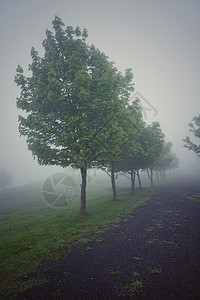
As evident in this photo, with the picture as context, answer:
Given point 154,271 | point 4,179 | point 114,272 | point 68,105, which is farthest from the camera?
point 4,179

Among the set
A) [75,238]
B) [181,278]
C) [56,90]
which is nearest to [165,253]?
[181,278]

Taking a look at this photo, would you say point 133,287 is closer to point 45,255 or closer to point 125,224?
point 45,255

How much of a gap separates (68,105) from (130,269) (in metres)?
15.3

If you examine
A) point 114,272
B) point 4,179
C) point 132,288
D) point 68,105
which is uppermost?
point 68,105

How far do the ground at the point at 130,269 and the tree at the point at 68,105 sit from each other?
844 centimetres

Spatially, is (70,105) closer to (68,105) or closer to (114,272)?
(68,105)

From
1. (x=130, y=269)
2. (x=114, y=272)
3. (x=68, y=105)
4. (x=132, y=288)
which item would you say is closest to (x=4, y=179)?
(x=68, y=105)

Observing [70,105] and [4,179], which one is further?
[4,179]

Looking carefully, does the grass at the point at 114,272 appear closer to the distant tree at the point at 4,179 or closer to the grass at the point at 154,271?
the grass at the point at 154,271

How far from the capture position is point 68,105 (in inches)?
625

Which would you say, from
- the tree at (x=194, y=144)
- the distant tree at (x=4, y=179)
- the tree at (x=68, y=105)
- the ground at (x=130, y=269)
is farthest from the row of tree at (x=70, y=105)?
the distant tree at (x=4, y=179)

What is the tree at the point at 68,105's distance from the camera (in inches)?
595

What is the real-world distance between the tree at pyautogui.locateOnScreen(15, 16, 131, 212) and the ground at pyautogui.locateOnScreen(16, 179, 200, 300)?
8.44 metres

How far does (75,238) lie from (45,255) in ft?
8.92
